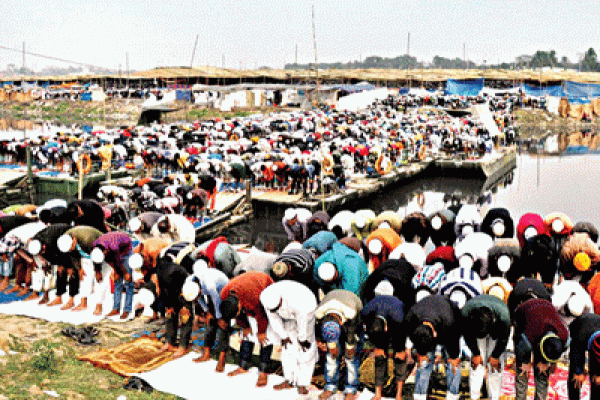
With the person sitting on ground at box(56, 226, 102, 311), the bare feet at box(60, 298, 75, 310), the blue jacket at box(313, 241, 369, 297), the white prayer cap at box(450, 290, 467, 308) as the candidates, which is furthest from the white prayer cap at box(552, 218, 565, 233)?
the bare feet at box(60, 298, 75, 310)

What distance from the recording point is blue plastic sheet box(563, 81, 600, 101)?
51.2 metres

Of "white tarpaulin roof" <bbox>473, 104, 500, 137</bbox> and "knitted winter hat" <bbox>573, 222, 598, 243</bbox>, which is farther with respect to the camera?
"white tarpaulin roof" <bbox>473, 104, 500, 137</bbox>

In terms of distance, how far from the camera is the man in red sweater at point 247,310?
676 cm

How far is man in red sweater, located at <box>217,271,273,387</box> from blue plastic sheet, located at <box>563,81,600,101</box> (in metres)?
50.7

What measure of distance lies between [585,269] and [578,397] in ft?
8.36

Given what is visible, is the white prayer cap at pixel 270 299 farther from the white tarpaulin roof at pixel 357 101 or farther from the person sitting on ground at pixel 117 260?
the white tarpaulin roof at pixel 357 101

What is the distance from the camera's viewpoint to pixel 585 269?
8242mm

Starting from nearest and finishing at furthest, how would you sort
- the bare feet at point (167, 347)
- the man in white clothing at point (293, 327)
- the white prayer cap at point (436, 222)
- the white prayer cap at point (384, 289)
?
the man in white clothing at point (293, 327), the white prayer cap at point (384, 289), the bare feet at point (167, 347), the white prayer cap at point (436, 222)

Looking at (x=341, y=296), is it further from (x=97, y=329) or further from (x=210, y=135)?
(x=210, y=135)

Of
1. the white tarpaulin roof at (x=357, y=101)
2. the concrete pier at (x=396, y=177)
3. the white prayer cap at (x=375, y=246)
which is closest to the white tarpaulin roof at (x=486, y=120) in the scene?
the concrete pier at (x=396, y=177)

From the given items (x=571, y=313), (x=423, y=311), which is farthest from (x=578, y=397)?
(x=423, y=311)

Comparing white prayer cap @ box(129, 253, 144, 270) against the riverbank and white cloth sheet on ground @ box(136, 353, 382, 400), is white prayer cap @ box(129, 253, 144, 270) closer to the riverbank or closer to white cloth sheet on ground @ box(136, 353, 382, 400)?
white cloth sheet on ground @ box(136, 353, 382, 400)

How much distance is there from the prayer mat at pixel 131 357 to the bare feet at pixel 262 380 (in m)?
1.32

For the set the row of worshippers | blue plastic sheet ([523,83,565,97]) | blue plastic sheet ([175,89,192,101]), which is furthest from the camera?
blue plastic sheet ([175,89,192,101])
